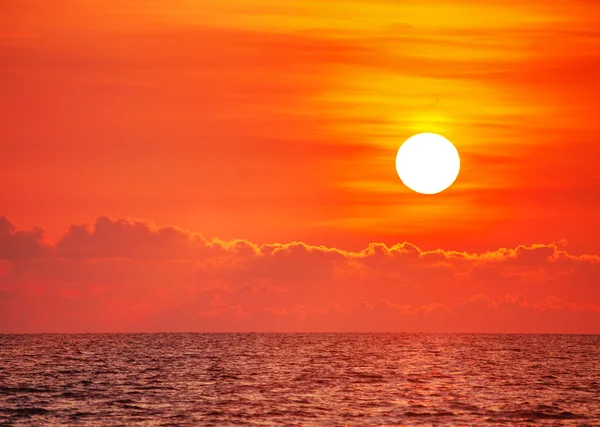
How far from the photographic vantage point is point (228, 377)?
111 m

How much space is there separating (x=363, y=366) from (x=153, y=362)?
3364 centimetres

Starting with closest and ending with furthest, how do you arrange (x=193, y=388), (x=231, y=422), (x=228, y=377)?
(x=231, y=422)
(x=193, y=388)
(x=228, y=377)

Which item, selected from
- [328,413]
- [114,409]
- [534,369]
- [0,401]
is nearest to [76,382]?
[0,401]

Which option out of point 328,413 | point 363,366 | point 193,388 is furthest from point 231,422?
point 363,366

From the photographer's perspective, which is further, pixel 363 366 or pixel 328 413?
pixel 363 366

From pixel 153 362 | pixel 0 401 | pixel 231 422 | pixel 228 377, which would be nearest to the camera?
pixel 231 422

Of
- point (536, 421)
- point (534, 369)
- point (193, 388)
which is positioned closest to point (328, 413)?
point (536, 421)

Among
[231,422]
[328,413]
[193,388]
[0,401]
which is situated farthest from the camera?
[193,388]

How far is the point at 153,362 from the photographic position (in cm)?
14850

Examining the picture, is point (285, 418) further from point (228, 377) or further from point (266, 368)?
point (266, 368)

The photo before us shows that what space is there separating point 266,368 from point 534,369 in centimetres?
3828

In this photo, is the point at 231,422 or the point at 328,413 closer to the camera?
the point at 231,422

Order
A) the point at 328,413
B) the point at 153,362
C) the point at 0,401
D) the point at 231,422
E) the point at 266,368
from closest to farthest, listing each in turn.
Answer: the point at 231,422
the point at 328,413
the point at 0,401
the point at 266,368
the point at 153,362

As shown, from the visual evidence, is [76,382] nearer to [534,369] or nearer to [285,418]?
[285,418]
